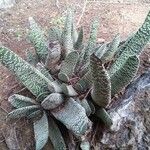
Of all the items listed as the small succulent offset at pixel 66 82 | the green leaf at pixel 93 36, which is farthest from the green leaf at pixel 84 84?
the green leaf at pixel 93 36

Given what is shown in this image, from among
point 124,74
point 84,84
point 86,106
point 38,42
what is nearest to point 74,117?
point 86,106

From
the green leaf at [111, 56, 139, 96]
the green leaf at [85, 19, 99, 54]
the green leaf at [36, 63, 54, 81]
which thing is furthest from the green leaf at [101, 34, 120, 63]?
the green leaf at [36, 63, 54, 81]

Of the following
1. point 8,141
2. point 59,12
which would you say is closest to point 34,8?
point 59,12

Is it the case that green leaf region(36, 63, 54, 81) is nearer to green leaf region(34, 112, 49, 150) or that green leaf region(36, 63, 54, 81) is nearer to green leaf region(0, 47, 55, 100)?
green leaf region(0, 47, 55, 100)

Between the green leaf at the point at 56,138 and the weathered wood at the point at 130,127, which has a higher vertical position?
the green leaf at the point at 56,138

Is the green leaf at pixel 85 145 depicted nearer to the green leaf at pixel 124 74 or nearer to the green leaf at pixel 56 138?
the green leaf at pixel 56 138

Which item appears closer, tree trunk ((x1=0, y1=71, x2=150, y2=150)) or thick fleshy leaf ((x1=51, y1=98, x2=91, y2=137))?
thick fleshy leaf ((x1=51, y1=98, x2=91, y2=137))
